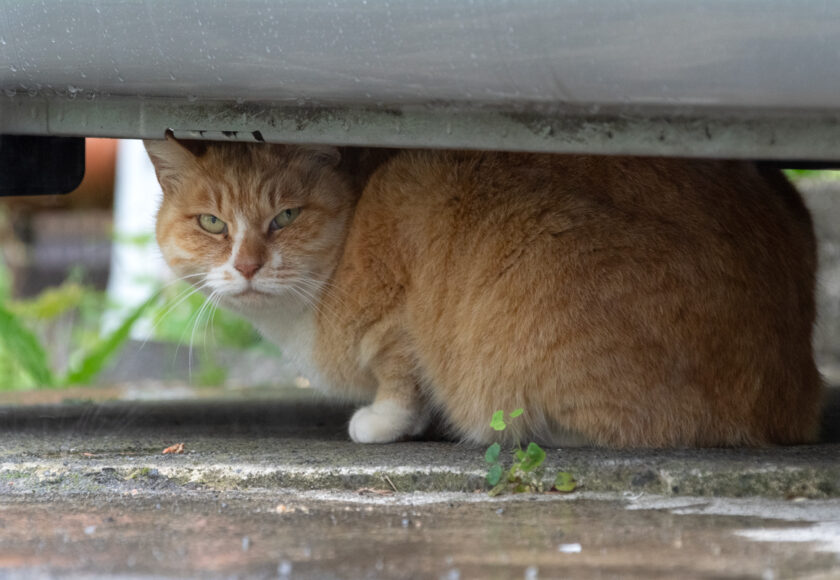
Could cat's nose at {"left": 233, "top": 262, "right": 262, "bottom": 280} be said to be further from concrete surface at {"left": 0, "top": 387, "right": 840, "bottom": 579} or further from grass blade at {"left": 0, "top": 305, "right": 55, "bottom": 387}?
grass blade at {"left": 0, "top": 305, "right": 55, "bottom": 387}

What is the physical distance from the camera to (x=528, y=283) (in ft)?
7.69

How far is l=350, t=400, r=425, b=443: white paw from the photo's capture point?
2.66m

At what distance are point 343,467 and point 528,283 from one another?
63 centimetres

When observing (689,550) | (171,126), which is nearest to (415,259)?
(171,126)

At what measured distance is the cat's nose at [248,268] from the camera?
264cm

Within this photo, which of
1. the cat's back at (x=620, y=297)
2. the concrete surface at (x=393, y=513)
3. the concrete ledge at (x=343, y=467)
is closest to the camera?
the concrete surface at (x=393, y=513)

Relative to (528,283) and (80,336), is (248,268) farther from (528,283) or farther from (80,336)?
(80,336)

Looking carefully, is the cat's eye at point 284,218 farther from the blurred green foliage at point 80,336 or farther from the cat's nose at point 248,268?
the blurred green foliage at point 80,336

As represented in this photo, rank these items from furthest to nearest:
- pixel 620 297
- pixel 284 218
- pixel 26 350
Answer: pixel 26 350 → pixel 284 218 → pixel 620 297

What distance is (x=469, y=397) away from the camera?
2.50 metres

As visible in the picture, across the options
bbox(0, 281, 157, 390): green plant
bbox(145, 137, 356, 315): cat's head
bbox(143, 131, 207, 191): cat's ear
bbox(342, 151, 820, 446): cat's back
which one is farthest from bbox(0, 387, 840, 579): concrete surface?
bbox(0, 281, 157, 390): green plant

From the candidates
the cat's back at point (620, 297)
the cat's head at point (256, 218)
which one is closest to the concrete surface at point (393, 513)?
the cat's back at point (620, 297)

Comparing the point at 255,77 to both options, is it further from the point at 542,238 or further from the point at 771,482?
the point at 771,482

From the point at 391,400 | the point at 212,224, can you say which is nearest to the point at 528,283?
the point at 391,400
